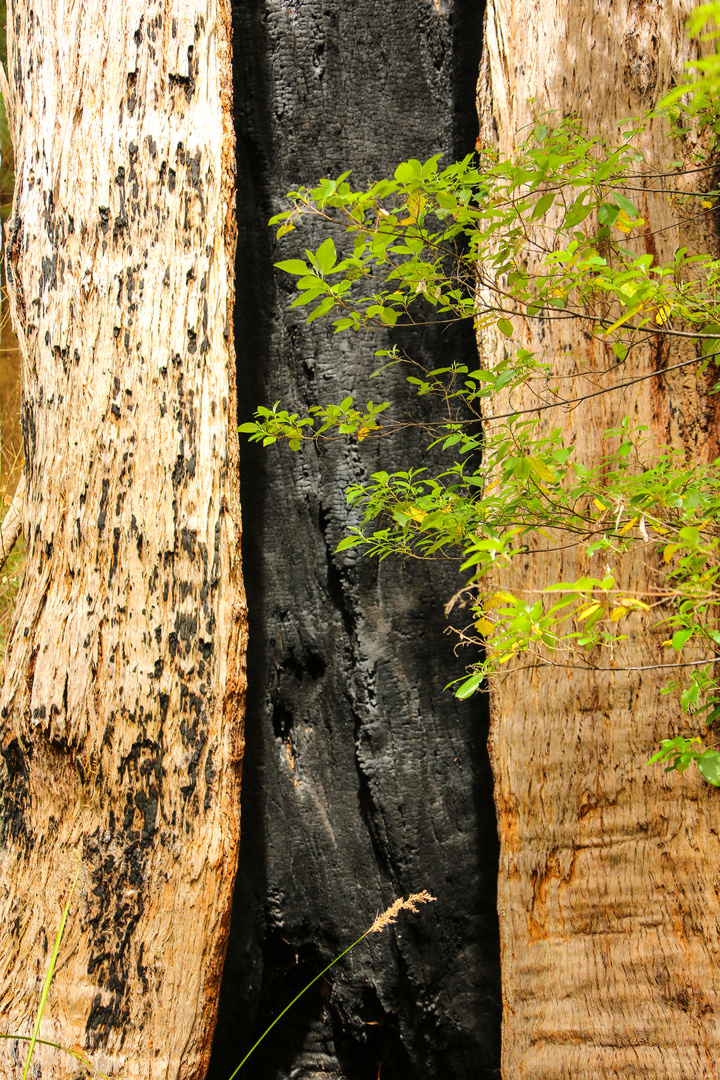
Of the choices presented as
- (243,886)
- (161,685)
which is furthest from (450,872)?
(161,685)

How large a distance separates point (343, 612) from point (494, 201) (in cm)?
107

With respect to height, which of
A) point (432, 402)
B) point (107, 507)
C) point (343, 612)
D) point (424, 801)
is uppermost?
point (432, 402)

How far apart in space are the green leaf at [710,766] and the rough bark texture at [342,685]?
3.07 feet

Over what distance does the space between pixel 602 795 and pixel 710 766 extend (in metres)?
0.79

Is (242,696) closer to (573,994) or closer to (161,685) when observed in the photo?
(161,685)

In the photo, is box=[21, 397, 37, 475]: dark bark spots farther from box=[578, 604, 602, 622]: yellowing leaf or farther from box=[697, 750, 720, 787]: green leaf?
box=[697, 750, 720, 787]: green leaf

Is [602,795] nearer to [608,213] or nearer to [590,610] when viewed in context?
[590,610]

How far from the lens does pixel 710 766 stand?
0.89 meters

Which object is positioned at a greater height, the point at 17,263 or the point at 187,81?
the point at 187,81

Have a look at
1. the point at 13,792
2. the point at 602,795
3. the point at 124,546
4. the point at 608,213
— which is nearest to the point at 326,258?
the point at 608,213

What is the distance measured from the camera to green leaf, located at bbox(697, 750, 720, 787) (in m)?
0.88

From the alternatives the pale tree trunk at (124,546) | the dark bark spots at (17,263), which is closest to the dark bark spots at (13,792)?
the pale tree trunk at (124,546)

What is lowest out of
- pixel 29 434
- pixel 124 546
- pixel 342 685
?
pixel 342 685

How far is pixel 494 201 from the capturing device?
1273 millimetres
